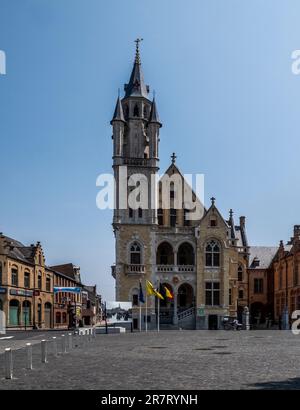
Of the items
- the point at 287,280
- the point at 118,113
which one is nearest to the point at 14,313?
the point at 118,113

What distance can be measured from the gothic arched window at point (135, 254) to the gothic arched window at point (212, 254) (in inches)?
293

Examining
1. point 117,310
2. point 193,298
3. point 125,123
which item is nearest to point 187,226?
point 193,298

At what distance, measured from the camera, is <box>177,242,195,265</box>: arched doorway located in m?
68.1

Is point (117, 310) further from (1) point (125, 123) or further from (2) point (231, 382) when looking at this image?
(2) point (231, 382)

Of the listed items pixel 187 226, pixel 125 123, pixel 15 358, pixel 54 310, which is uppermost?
pixel 125 123

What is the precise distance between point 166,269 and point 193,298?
14.9 ft

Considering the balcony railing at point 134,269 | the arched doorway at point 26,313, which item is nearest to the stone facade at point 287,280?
the balcony railing at point 134,269

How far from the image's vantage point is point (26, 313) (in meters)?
65.1

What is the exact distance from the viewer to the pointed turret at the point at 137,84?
71.1m

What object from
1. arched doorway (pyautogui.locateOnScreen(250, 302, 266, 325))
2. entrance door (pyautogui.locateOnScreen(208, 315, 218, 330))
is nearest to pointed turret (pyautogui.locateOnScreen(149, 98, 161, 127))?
entrance door (pyautogui.locateOnScreen(208, 315, 218, 330))

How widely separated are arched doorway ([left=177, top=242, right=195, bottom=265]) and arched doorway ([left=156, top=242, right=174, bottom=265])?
46.2 inches

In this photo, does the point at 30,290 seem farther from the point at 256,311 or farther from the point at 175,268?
the point at 256,311

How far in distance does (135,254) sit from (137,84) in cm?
2038

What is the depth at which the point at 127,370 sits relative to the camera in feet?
57.0
